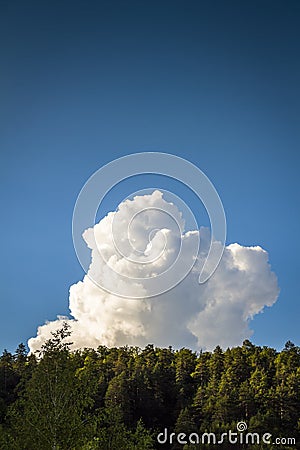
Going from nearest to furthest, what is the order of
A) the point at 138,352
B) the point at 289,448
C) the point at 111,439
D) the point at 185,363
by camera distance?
1. the point at 111,439
2. the point at 289,448
3. the point at 185,363
4. the point at 138,352

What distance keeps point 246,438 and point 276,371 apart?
58.0 ft

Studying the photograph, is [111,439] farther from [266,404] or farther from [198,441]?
[266,404]

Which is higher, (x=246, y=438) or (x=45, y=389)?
(x=246, y=438)

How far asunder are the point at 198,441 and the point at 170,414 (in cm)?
1700

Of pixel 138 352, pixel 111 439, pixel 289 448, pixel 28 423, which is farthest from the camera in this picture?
pixel 138 352

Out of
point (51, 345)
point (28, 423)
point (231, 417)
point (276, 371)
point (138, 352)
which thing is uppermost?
point (138, 352)

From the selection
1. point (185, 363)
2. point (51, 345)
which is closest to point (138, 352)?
point (185, 363)

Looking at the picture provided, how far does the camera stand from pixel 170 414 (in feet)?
296

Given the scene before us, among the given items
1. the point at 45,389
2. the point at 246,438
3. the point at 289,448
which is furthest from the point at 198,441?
the point at 45,389

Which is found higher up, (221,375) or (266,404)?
(221,375)

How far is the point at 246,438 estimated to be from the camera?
75.4m

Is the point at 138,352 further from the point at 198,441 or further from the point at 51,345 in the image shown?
the point at 51,345

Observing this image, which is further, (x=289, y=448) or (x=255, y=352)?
(x=255, y=352)

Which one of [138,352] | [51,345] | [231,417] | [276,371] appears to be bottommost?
[51,345]
